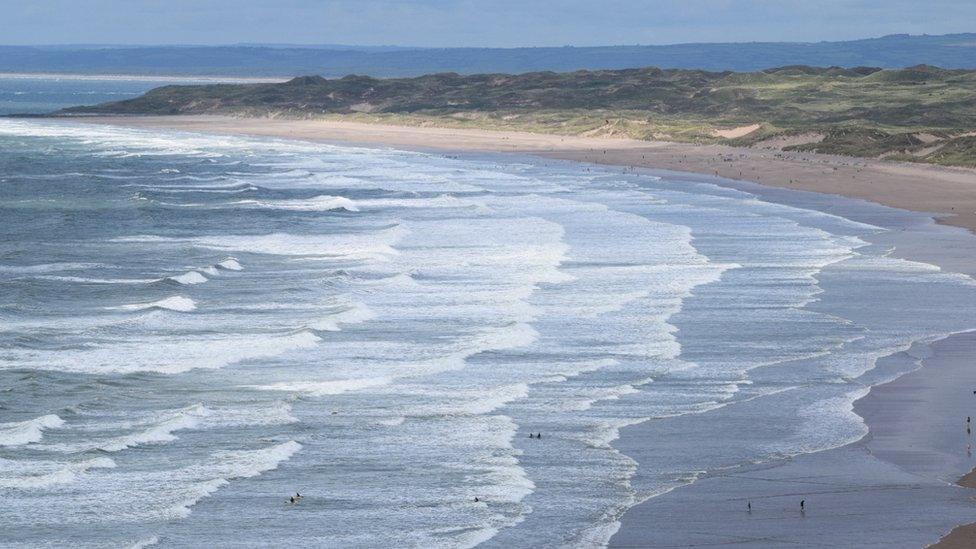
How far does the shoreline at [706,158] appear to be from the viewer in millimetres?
53938

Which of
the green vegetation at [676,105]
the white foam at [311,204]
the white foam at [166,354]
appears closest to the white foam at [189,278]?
the white foam at [166,354]

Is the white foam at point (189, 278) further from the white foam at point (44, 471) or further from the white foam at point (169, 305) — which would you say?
the white foam at point (44, 471)

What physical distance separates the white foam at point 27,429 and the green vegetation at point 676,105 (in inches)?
1993

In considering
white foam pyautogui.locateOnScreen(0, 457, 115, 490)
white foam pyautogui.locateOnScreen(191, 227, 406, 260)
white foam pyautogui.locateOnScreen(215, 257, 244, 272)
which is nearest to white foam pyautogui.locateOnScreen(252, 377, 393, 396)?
white foam pyautogui.locateOnScreen(0, 457, 115, 490)

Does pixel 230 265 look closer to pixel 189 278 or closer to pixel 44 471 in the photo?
pixel 189 278

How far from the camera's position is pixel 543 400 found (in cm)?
2134

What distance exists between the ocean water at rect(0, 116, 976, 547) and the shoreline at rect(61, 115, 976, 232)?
7285 mm

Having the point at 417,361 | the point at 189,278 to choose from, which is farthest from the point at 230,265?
the point at 417,361

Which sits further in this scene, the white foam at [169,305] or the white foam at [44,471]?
the white foam at [169,305]

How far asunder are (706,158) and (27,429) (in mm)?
59706

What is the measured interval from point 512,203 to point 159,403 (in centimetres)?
3327

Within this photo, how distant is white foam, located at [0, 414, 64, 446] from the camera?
62.7 feet

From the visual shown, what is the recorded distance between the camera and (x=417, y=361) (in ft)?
79.2

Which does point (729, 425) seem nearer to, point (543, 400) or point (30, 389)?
point (543, 400)
